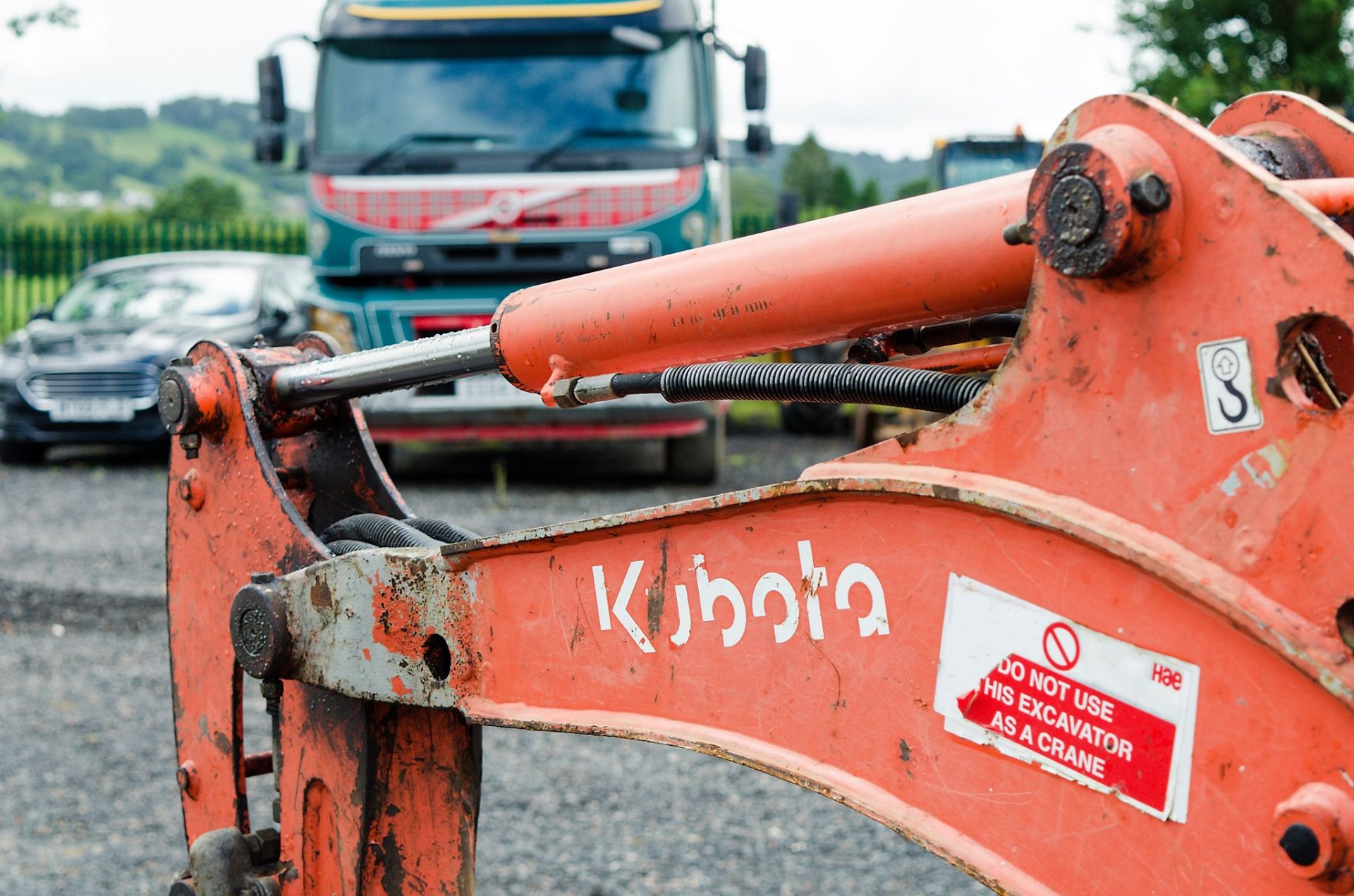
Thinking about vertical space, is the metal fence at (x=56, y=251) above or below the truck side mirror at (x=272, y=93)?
above

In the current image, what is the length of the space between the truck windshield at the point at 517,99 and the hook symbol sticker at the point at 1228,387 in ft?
22.4

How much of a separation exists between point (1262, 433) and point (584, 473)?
8387mm

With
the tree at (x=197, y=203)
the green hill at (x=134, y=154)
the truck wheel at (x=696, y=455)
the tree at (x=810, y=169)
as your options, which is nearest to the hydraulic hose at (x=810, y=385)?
the truck wheel at (x=696, y=455)

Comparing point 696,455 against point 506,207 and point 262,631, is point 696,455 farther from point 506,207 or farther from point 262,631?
point 262,631

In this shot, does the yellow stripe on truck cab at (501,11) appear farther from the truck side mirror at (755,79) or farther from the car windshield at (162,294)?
the car windshield at (162,294)

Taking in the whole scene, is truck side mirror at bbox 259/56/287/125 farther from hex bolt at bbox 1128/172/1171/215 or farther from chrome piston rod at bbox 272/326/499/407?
hex bolt at bbox 1128/172/1171/215

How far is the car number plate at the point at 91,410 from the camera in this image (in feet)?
30.8

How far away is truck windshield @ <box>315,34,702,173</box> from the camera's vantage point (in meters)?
7.55

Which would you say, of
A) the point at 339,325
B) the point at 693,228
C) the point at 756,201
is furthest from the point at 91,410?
the point at 756,201

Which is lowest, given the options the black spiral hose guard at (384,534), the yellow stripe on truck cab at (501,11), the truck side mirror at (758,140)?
the black spiral hose guard at (384,534)

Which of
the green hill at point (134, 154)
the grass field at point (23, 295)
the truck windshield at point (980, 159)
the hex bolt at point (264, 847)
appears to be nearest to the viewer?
the hex bolt at point (264, 847)

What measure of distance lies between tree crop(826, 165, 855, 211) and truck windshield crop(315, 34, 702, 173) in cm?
1112

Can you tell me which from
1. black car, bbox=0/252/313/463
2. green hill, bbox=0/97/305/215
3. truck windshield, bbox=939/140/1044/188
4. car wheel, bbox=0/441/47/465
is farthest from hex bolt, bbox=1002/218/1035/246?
green hill, bbox=0/97/305/215

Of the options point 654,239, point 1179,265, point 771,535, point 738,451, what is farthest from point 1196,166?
point 738,451
